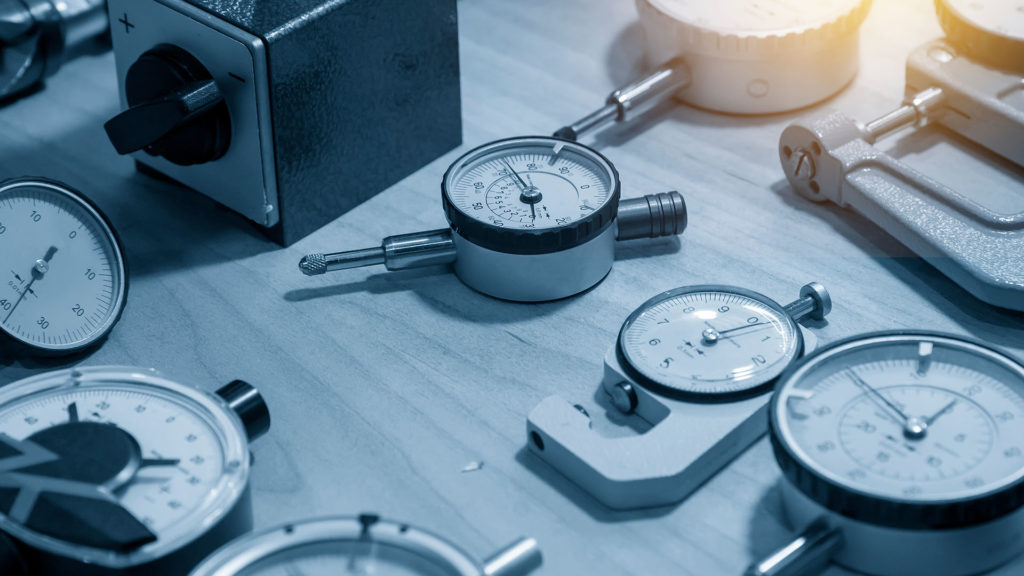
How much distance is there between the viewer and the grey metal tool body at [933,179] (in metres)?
1.16

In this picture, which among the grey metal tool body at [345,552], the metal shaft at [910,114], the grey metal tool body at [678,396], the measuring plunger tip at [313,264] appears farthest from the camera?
the metal shaft at [910,114]

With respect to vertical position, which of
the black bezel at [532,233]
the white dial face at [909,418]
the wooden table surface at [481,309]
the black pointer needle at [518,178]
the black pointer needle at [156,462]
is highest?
the black pointer needle at [518,178]

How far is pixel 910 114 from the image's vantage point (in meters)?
1.35

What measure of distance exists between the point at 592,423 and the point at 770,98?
0.53 meters

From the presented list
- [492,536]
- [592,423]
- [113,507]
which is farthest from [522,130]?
[113,507]

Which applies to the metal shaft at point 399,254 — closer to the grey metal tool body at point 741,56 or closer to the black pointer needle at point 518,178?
the black pointer needle at point 518,178

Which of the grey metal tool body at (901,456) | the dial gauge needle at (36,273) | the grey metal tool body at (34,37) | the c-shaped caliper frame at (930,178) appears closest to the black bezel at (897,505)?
the grey metal tool body at (901,456)

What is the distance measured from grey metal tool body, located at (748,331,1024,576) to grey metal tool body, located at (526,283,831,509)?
70mm

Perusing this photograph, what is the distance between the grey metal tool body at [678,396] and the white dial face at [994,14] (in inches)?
18.9

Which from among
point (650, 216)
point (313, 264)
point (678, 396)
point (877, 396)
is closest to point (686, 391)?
point (678, 396)

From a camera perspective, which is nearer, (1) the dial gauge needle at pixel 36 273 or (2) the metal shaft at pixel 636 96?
(1) the dial gauge needle at pixel 36 273

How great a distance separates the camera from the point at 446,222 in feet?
4.25

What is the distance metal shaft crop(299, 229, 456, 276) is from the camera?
3.92 feet

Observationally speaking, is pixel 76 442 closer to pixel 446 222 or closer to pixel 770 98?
pixel 446 222
